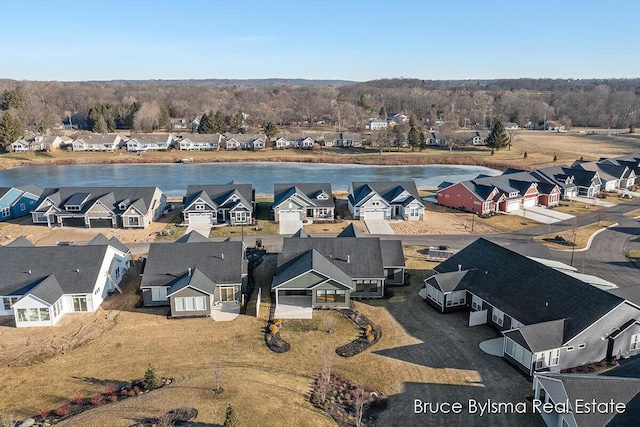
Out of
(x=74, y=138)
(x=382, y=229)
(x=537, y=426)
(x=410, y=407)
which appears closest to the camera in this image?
(x=537, y=426)

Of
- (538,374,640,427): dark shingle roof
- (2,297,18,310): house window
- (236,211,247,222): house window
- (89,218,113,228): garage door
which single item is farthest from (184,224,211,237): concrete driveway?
(538,374,640,427): dark shingle roof

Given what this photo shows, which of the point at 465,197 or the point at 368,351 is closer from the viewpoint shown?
the point at 368,351

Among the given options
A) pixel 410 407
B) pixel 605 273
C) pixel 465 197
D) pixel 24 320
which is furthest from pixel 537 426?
pixel 465 197

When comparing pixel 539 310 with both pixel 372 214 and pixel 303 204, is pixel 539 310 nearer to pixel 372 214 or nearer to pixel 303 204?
pixel 372 214

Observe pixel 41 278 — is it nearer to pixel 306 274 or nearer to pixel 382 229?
pixel 306 274

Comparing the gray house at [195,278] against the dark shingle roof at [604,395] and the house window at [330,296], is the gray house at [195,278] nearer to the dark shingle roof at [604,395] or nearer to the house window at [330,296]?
the house window at [330,296]

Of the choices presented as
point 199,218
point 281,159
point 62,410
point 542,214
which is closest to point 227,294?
point 62,410
